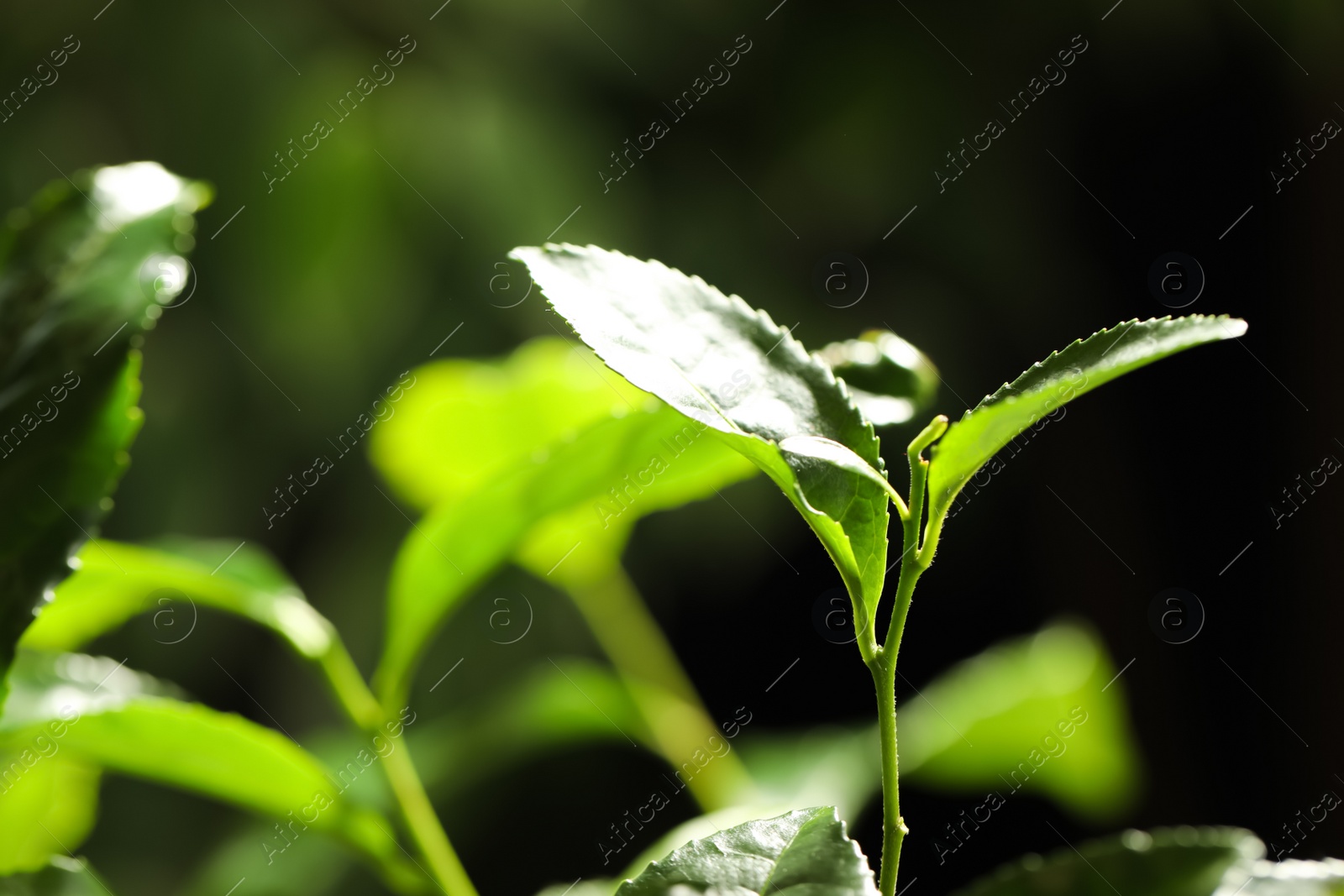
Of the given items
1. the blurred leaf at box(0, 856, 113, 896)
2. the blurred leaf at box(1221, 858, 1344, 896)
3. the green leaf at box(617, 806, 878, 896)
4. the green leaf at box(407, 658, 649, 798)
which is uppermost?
the green leaf at box(407, 658, 649, 798)

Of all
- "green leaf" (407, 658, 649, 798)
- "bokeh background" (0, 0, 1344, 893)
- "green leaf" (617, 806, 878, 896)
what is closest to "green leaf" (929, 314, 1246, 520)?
"green leaf" (617, 806, 878, 896)

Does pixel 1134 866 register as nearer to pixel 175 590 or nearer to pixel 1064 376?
pixel 1064 376

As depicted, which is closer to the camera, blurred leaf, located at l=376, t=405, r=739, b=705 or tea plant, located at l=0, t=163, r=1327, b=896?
tea plant, located at l=0, t=163, r=1327, b=896

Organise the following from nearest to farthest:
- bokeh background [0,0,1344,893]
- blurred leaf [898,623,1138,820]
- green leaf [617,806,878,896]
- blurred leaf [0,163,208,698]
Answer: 1. green leaf [617,806,878,896]
2. blurred leaf [0,163,208,698]
3. blurred leaf [898,623,1138,820]
4. bokeh background [0,0,1344,893]

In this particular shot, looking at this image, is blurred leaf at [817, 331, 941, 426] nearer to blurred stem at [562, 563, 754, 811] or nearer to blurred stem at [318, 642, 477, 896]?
blurred stem at [318, 642, 477, 896]

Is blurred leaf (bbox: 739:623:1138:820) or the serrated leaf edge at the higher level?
the serrated leaf edge

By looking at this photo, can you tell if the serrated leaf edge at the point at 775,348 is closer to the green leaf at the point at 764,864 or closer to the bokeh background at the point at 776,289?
the green leaf at the point at 764,864

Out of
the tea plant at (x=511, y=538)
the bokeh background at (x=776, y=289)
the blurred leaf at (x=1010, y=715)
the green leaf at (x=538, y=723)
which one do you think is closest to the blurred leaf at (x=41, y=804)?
the tea plant at (x=511, y=538)

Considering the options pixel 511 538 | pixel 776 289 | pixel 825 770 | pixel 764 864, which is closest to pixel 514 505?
pixel 511 538
